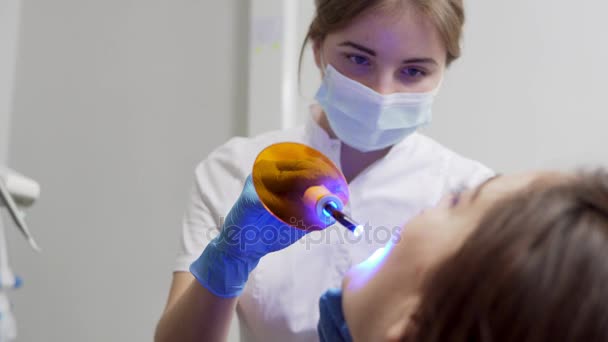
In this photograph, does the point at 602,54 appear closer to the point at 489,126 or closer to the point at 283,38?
the point at 489,126

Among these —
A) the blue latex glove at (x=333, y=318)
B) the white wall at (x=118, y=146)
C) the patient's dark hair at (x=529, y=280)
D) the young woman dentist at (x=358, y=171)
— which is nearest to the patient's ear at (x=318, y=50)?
the young woman dentist at (x=358, y=171)

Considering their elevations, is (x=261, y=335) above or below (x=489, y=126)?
below

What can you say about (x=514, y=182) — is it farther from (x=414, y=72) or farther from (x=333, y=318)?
(x=414, y=72)

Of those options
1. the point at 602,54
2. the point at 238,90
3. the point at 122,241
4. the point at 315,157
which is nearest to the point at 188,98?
the point at 238,90

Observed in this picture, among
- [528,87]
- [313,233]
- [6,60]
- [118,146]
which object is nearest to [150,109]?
[118,146]

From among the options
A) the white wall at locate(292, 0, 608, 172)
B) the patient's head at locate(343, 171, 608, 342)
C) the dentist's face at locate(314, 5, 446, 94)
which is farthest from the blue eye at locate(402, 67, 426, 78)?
the patient's head at locate(343, 171, 608, 342)

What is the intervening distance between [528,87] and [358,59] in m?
0.59

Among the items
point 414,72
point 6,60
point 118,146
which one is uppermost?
point 414,72

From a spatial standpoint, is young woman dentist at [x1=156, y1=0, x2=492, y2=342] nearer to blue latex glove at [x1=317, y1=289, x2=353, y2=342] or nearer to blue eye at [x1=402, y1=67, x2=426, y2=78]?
blue eye at [x1=402, y1=67, x2=426, y2=78]

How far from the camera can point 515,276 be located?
1.42 feet

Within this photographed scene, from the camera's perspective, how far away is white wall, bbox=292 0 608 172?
4.35ft

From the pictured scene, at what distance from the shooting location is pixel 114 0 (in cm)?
171

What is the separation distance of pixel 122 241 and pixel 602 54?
1465 millimetres

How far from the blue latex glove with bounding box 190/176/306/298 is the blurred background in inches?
29.2
